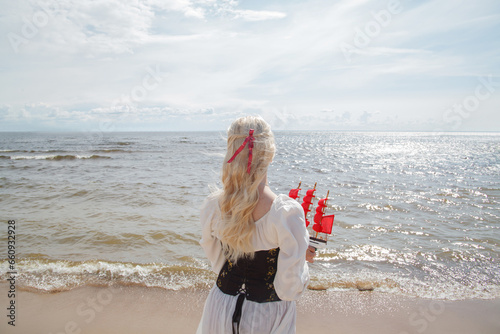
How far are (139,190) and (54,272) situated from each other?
620 centimetres

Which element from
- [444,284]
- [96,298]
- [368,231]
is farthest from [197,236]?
[444,284]

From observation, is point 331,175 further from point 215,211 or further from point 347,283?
point 215,211

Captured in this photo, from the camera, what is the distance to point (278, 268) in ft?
6.37

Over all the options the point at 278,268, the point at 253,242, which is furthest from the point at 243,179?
the point at 278,268

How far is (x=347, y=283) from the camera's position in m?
4.79

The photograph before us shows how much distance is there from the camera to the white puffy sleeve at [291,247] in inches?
71.7

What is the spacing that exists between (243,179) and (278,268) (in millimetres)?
645

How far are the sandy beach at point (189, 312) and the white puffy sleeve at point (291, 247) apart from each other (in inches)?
88.2

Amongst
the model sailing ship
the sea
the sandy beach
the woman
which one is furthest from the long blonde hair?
the sandy beach

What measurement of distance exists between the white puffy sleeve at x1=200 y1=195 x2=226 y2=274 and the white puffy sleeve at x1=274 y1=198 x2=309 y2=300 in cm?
48

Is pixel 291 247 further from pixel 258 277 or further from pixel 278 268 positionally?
pixel 258 277

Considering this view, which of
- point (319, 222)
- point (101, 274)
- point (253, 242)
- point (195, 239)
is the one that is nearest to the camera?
point (253, 242)

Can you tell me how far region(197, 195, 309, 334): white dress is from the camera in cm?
184

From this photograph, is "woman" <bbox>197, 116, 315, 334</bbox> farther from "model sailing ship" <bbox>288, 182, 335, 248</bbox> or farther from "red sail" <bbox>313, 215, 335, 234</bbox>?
"red sail" <bbox>313, 215, 335, 234</bbox>
